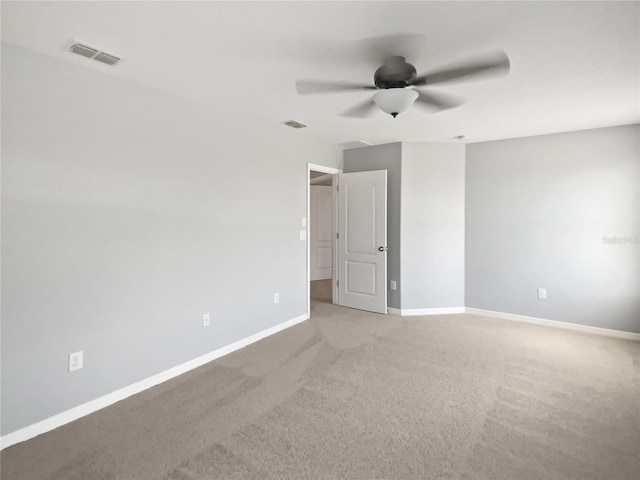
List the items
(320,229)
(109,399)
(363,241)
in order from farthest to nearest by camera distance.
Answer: (320,229), (363,241), (109,399)

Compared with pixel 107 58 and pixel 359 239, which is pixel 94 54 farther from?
pixel 359 239

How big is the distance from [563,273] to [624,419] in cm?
227

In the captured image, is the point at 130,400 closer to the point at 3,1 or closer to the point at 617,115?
the point at 3,1

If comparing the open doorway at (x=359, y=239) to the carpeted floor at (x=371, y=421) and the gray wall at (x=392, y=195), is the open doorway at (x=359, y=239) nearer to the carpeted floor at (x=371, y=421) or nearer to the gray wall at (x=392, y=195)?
the gray wall at (x=392, y=195)

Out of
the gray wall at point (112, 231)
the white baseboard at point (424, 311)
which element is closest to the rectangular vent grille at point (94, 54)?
the gray wall at point (112, 231)

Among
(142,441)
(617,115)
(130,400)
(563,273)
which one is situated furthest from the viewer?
(563,273)

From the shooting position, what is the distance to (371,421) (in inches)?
87.8

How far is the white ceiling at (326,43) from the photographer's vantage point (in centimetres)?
168

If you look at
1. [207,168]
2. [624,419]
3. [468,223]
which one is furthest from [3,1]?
[468,223]

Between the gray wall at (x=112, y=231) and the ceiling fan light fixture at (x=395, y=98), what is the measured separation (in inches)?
68.7

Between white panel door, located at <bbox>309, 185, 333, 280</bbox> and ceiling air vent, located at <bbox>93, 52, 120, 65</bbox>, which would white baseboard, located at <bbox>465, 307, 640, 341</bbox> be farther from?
ceiling air vent, located at <bbox>93, 52, 120, 65</bbox>

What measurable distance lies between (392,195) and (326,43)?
300cm

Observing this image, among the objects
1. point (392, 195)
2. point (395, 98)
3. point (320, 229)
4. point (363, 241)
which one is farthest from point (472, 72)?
point (320, 229)

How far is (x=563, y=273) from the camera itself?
414cm
